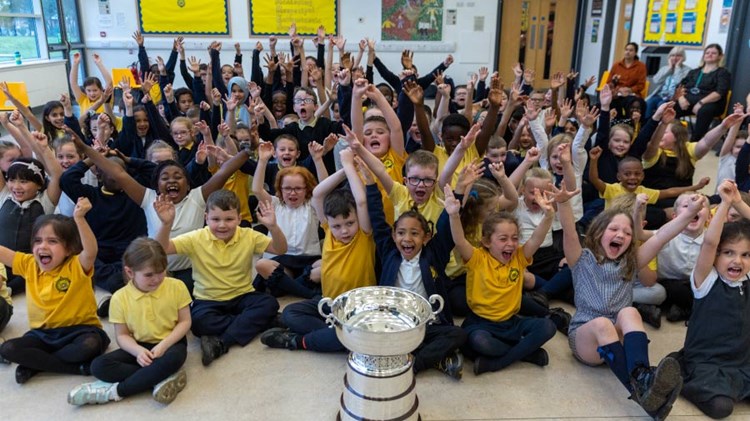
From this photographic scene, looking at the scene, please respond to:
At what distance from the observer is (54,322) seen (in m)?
2.23

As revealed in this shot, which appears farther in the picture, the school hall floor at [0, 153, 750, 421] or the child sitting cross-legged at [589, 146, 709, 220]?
the child sitting cross-legged at [589, 146, 709, 220]

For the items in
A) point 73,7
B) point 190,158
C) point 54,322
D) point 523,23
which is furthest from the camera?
point 523,23

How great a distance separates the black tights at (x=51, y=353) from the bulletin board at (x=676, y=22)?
761 centimetres

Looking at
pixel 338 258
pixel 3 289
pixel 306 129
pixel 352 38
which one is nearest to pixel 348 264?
pixel 338 258

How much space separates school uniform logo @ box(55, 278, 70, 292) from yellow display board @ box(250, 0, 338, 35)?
784cm

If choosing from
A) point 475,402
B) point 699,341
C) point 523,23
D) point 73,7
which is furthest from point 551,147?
point 73,7

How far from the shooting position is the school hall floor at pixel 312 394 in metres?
1.99

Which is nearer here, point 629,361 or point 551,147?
point 629,361

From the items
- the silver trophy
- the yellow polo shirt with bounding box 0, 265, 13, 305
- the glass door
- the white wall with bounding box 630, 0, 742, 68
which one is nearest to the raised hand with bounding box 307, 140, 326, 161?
the silver trophy

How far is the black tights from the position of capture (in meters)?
2.11

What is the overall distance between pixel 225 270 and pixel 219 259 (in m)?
0.07

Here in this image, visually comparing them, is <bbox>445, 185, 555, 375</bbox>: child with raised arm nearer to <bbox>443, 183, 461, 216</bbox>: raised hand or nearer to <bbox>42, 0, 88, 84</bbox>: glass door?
<bbox>443, 183, 461, 216</bbox>: raised hand

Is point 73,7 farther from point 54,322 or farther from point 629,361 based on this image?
point 629,361

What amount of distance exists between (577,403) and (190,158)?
9.22 ft
